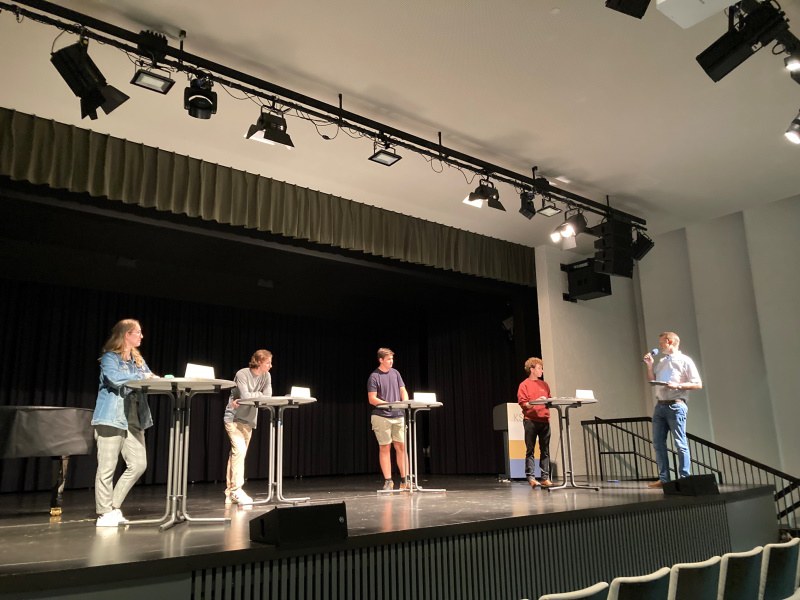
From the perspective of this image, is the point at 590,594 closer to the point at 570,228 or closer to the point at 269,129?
the point at 269,129

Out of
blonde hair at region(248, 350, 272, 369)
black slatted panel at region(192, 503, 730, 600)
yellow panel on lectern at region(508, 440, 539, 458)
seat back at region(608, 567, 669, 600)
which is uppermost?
blonde hair at region(248, 350, 272, 369)

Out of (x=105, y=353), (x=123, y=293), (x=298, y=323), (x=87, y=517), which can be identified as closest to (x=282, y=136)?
(x=105, y=353)

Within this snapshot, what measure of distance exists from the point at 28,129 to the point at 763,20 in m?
6.04

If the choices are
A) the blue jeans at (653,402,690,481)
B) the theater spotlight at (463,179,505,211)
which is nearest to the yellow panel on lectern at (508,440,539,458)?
the blue jeans at (653,402,690,481)

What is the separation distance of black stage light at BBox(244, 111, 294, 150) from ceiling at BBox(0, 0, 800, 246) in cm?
36

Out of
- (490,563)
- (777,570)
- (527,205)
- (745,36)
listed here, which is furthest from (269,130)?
(777,570)

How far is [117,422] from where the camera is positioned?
13.4 feet

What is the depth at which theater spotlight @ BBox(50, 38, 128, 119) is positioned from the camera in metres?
4.39

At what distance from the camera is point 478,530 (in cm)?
357

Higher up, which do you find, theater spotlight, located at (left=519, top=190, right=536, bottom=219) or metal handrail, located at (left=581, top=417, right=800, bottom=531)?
theater spotlight, located at (left=519, top=190, right=536, bottom=219)

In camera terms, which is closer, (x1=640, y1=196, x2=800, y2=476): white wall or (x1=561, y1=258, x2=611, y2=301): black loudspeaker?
(x1=640, y1=196, x2=800, y2=476): white wall

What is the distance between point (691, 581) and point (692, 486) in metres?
2.76

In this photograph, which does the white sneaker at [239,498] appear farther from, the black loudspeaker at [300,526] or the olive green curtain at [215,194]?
the olive green curtain at [215,194]

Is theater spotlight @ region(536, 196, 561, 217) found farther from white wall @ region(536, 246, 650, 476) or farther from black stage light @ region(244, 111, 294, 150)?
black stage light @ region(244, 111, 294, 150)
